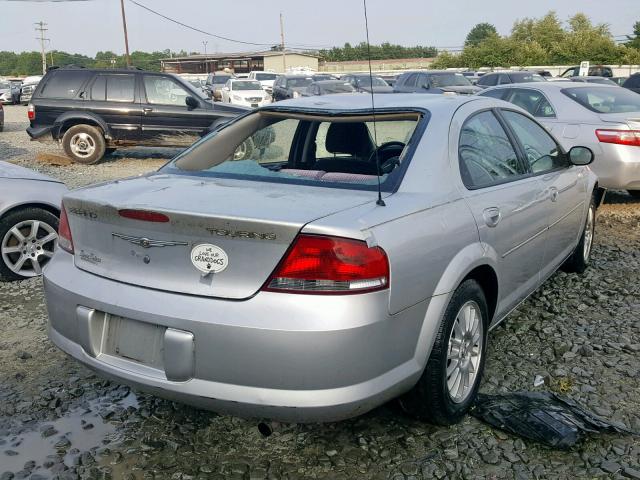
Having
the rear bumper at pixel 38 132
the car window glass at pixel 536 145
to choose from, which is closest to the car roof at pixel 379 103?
the car window glass at pixel 536 145

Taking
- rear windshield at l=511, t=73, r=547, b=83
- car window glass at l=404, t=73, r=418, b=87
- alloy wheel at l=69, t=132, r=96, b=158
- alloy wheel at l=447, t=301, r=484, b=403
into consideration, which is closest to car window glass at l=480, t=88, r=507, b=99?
alloy wheel at l=447, t=301, r=484, b=403

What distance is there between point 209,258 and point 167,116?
1118 cm

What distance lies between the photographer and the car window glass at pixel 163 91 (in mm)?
13180

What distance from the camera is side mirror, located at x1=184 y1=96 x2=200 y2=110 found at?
42.6 ft

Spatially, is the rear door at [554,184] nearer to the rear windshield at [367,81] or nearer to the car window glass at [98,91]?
the car window glass at [98,91]

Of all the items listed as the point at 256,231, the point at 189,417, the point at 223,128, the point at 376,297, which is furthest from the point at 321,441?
the point at 223,128

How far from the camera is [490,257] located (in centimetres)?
329

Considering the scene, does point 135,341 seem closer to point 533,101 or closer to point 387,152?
point 387,152

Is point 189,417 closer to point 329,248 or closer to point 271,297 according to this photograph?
point 271,297

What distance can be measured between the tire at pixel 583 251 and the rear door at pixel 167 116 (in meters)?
8.95

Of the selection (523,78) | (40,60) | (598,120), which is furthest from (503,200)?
(40,60)

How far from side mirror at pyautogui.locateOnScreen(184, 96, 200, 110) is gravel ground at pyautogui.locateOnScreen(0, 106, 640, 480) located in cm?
911

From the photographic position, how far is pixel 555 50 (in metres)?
55.5

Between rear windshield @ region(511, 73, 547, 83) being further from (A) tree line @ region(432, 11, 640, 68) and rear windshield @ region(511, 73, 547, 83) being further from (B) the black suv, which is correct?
(A) tree line @ region(432, 11, 640, 68)
